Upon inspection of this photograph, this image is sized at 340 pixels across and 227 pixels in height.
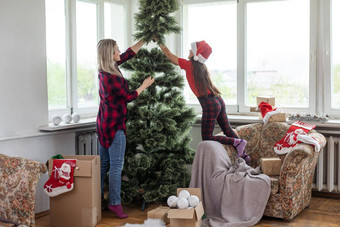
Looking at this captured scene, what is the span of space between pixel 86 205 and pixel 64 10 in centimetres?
203

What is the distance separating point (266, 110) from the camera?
4398 mm

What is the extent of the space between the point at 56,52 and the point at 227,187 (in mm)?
2129

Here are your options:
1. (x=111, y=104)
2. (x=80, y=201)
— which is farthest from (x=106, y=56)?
→ (x=80, y=201)

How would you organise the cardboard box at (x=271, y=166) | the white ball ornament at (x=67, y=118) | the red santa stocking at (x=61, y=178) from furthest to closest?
the white ball ornament at (x=67, y=118), the cardboard box at (x=271, y=166), the red santa stocking at (x=61, y=178)

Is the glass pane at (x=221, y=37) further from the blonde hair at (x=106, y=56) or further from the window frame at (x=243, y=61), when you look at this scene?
the blonde hair at (x=106, y=56)

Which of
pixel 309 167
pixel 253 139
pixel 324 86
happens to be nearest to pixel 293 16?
pixel 324 86

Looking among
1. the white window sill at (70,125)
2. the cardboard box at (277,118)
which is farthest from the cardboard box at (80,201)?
the cardboard box at (277,118)

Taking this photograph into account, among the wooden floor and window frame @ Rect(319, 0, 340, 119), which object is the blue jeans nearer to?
the wooden floor

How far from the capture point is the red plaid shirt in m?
3.77

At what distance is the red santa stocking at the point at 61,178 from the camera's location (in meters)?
3.56

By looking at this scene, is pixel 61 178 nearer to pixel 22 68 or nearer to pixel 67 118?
pixel 67 118

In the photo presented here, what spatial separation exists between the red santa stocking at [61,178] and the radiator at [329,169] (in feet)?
7.85

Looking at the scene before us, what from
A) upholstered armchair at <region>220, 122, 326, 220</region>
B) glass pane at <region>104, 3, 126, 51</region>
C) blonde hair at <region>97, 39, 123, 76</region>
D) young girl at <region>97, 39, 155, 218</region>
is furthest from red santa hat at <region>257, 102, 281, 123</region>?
glass pane at <region>104, 3, 126, 51</region>

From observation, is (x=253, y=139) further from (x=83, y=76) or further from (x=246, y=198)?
(x=83, y=76)
